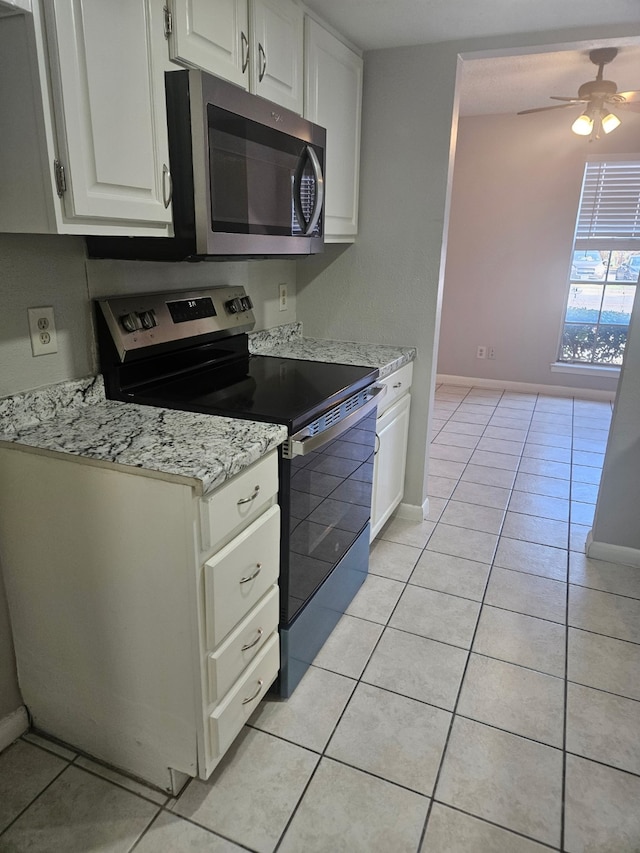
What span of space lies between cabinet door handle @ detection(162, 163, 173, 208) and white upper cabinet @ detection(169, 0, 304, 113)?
264 millimetres

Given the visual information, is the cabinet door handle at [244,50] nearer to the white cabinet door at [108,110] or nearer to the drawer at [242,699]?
the white cabinet door at [108,110]

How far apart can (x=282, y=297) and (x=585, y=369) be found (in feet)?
12.3

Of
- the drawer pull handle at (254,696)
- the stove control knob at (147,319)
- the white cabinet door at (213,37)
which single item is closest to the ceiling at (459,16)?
the white cabinet door at (213,37)

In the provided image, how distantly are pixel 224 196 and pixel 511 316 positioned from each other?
14.5ft

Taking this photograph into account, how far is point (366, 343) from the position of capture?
2.74m

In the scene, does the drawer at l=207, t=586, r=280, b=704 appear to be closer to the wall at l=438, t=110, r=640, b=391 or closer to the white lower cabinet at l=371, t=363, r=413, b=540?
the white lower cabinet at l=371, t=363, r=413, b=540

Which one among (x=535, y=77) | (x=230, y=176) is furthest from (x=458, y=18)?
(x=535, y=77)

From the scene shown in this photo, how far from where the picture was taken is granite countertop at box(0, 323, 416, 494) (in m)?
1.27

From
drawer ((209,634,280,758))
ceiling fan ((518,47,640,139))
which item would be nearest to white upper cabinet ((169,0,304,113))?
drawer ((209,634,280,758))

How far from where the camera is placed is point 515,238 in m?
5.29

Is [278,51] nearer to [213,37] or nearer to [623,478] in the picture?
[213,37]

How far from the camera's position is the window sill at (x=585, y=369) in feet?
17.4

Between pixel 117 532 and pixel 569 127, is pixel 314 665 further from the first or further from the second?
pixel 569 127

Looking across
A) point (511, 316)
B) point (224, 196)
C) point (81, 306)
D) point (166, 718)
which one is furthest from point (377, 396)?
point (511, 316)
